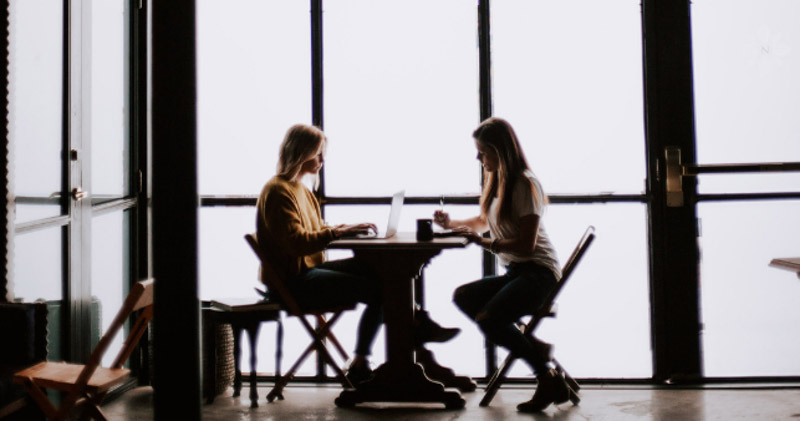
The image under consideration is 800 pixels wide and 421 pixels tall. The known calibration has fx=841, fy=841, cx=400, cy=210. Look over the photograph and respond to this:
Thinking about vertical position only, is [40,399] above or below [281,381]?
above

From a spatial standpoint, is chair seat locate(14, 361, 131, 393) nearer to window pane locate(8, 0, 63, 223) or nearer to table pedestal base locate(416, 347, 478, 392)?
window pane locate(8, 0, 63, 223)

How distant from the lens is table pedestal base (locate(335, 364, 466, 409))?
4078 mm

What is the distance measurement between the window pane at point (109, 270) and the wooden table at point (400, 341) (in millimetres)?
1319

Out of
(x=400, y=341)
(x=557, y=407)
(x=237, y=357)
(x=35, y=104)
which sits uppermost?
(x=35, y=104)

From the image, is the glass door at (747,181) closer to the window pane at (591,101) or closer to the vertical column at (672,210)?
the vertical column at (672,210)

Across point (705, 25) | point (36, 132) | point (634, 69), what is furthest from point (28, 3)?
point (705, 25)

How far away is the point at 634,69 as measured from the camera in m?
4.67

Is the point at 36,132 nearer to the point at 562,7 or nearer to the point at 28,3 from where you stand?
the point at 28,3

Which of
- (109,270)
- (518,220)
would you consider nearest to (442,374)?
(518,220)

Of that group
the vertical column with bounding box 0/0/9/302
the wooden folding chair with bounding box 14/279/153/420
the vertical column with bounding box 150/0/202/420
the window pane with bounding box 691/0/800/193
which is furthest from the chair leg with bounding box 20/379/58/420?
the window pane with bounding box 691/0/800/193

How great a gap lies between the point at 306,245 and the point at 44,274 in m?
1.16

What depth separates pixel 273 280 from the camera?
4074 millimetres

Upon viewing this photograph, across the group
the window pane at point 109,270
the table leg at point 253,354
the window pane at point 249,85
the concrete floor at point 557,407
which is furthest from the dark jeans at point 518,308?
the window pane at point 109,270

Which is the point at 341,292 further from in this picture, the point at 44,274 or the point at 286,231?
the point at 44,274
